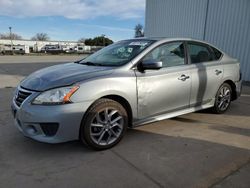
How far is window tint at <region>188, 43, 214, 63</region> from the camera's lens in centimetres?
416

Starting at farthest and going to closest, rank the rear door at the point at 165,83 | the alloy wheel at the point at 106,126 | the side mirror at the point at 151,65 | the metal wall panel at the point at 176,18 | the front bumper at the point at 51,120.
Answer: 1. the metal wall panel at the point at 176,18
2. the rear door at the point at 165,83
3. the side mirror at the point at 151,65
4. the alloy wheel at the point at 106,126
5. the front bumper at the point at 51,120

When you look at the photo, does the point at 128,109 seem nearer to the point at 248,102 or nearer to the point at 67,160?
the point at 67,160

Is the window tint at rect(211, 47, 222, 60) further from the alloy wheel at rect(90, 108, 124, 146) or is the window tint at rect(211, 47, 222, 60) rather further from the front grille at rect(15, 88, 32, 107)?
the front grille at rect(15, 88, 32, 107)

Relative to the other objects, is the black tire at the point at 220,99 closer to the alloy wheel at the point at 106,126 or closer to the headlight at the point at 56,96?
the alloy wheel at the point at 106,126

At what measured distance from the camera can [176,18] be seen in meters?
11.2

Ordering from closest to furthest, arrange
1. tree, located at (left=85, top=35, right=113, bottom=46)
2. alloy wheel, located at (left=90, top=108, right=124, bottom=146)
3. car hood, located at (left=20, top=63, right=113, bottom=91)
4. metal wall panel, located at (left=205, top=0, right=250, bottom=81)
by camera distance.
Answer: car hood, located at (left=20, top=63, right=113, bottom=91) → alloy wheel, located at (left=90, top=108, right=124, bottom=146) → metal wall panel, located at (left=205, top=0, right=250, bottom=81) → tree, located at (left=85, top=35, right=113, bottom=46)

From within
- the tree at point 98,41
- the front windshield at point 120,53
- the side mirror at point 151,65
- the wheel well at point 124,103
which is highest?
the tree at point 98,41

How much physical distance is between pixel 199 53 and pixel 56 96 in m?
2.79

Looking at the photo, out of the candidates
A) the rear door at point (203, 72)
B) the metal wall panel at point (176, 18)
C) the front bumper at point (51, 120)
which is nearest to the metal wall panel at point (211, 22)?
the metal wall panel at point (176, 18)

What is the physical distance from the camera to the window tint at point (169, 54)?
12.0 feet

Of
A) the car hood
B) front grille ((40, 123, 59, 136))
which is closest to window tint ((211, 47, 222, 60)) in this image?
the car hood

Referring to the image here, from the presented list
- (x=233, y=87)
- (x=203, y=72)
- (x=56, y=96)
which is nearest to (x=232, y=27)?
(x=233, y=87)

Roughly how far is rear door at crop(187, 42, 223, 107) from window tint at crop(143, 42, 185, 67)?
0.67 feet

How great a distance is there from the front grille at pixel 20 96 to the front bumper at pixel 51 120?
0.32ft
